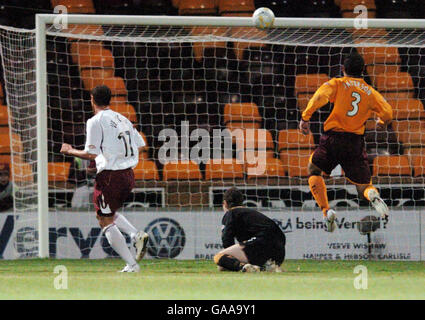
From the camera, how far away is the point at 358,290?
6.46 m

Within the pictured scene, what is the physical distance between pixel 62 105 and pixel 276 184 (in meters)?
4.21

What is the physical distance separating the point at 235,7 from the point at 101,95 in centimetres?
809

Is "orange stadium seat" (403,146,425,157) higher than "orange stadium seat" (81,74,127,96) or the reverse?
the reverse

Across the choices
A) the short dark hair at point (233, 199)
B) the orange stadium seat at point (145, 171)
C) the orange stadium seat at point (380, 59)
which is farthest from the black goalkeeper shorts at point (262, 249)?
the orange stadium seat at point (380, 59)

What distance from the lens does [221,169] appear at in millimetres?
12828

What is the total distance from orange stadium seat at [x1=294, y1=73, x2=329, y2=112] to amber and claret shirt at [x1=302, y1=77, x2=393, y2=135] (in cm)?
495

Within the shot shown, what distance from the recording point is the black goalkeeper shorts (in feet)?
27.8

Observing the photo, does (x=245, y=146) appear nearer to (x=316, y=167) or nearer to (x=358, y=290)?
(x=316, y=167)

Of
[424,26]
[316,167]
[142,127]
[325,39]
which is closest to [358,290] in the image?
[316,167]

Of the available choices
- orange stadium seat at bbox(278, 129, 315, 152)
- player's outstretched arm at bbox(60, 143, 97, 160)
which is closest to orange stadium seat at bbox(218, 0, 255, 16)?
orange stadium seat at bbox(278, 129, 315, 152)

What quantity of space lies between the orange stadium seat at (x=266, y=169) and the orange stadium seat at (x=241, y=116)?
0.79 m

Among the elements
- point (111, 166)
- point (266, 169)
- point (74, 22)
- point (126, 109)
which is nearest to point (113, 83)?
point (126, 109)

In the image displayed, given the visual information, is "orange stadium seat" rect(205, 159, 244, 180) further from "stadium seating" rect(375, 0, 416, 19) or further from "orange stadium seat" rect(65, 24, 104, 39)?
"stadium seating" rect(375, 0, 416, 19)

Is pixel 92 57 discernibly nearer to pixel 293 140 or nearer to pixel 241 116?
pixel 241 116
